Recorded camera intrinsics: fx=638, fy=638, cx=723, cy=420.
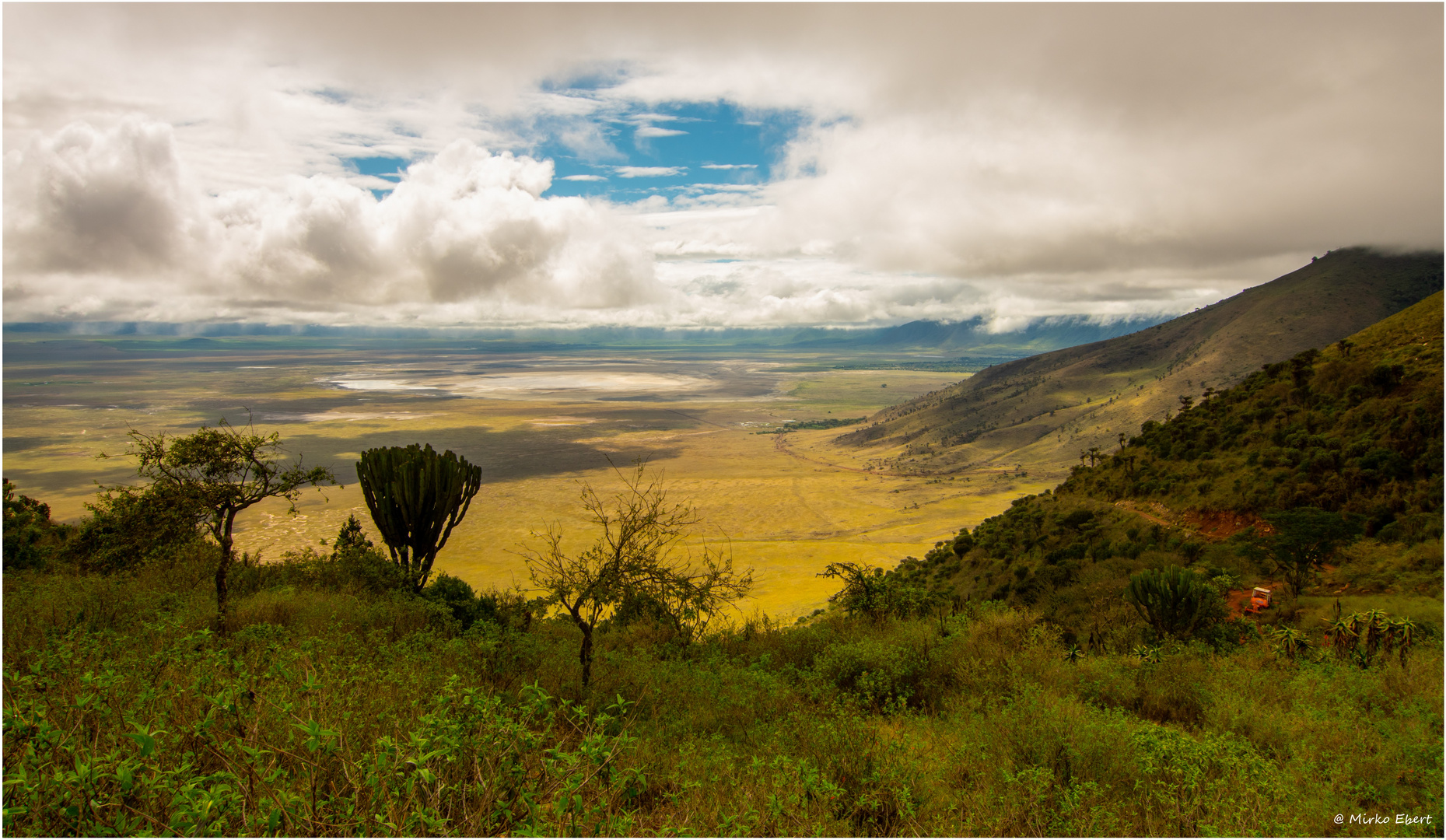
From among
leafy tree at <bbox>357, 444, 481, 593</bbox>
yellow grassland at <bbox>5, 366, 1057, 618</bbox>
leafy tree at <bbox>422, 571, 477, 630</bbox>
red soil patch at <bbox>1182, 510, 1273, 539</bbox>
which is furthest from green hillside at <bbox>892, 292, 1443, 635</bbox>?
leafy tree at <bbox>357, 444, 481, 593</bbox>

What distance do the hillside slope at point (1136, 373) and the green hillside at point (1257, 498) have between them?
194 ft

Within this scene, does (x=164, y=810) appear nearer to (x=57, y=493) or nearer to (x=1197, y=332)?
(x=57, y=493)

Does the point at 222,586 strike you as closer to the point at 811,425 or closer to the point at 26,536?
the point at 26,536

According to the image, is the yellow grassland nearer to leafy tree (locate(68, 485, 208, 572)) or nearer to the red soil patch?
the red soil patch

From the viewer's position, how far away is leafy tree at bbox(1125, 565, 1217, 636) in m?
14.7

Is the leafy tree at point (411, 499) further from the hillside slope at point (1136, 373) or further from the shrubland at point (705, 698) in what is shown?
the hillside slope at point (1136, 373)

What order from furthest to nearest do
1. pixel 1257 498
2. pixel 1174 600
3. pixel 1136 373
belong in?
pixel 1136 373 < pixel 1257 498 < pixel 1174 600

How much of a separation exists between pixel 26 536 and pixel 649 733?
1960cm

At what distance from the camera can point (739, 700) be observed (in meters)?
9.72

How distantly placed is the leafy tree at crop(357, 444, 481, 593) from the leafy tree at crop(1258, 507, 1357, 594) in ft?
77.7

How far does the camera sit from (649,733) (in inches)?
324

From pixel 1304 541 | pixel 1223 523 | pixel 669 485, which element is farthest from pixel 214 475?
pixel 669 485

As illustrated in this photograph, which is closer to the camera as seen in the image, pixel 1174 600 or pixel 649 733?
pixel 649 733

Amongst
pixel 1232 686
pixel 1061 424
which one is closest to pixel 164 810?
pixel 1232 686
